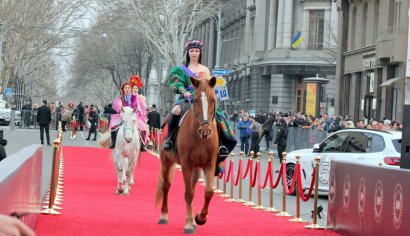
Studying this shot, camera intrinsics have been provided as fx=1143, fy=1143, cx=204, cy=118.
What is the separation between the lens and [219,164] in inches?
555

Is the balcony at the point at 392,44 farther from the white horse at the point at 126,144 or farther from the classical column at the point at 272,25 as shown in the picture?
the classical column at the point at 272,25

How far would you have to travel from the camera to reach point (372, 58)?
55781 millimetres

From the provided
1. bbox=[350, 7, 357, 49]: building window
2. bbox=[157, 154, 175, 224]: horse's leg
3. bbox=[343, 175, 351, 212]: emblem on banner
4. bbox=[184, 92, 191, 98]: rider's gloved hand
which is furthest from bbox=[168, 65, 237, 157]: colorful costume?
bbox=[350, 7, 357, 49]: building window

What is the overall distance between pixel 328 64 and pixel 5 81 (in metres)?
23.5

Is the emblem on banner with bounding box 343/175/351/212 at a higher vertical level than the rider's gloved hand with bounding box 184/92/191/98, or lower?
lower

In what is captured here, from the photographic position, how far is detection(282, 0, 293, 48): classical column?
3378 inches

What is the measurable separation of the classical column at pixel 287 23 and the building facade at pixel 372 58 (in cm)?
2062

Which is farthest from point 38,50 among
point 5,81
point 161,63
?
point 161,63

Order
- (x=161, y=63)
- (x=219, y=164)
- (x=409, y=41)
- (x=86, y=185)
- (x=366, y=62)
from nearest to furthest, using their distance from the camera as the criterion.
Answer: (x=219, y=164) → (x=86, y=185) → (x=409, y=41) → (x=366, y=62) → (x=161, y=63)

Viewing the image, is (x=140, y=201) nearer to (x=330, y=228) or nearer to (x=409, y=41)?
(x=330, y=228)

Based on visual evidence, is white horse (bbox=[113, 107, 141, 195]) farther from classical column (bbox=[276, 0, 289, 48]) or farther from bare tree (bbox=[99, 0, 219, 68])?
classical column (bbox=[276, 0, 289, 48])

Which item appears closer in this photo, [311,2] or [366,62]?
[366,62]

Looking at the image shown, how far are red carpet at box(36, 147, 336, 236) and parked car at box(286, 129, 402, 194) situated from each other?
7.72 feet

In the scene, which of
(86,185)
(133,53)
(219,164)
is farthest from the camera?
(133,53)
